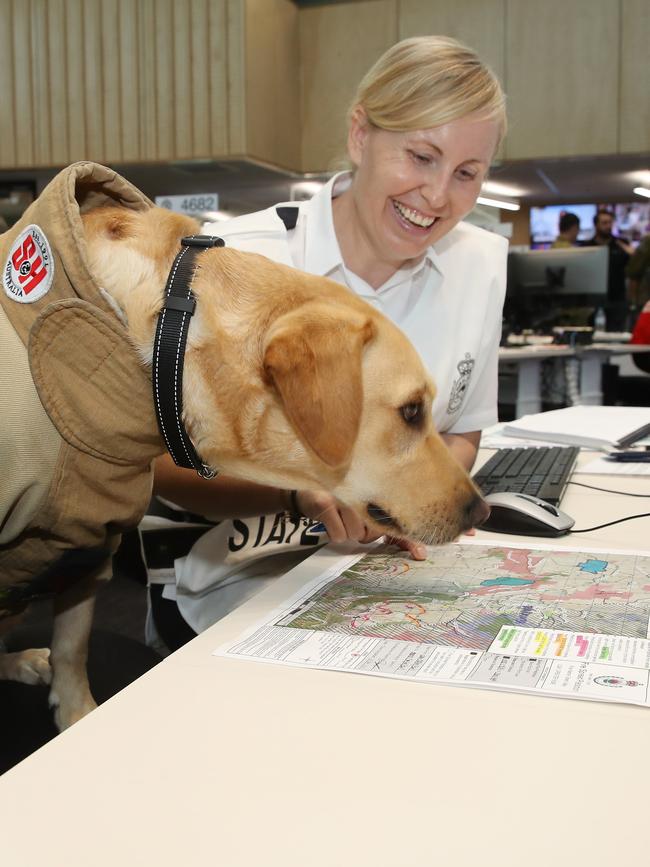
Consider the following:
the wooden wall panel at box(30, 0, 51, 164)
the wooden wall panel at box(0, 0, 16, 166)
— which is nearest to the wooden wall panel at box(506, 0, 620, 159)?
the wooden wall panel at box(30, 0, 51, 164)

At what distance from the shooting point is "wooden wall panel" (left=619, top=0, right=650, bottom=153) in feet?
19.4

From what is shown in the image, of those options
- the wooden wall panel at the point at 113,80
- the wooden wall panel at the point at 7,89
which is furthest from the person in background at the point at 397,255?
the wooden wall panel at the point at 7,89

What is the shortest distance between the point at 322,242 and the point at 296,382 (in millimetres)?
771

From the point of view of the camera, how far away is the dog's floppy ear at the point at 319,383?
2.94 ft

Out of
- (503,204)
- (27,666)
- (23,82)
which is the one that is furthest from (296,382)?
(503,204)

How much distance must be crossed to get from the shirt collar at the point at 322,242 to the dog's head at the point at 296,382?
0.51 m

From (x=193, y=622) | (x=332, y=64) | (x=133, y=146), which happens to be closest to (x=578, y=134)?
(x=332, y=64)

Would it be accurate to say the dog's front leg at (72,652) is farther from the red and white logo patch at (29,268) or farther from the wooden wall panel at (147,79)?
the wooden wall panel at (147,79)

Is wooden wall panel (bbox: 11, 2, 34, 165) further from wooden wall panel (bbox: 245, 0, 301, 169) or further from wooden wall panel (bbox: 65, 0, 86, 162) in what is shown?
wooden wall panel (bbox: 245, 0, 301, 169)

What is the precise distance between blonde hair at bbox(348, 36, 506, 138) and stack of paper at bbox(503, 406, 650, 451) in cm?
73

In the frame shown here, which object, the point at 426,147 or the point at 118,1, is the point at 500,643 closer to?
the point at 426,147

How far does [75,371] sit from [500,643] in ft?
1.80

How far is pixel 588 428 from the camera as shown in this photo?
2.01 meters

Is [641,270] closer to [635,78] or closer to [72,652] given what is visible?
[635,78]
